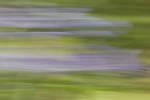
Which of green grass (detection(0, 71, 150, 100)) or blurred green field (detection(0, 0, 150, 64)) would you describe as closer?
green grass (detection(0, 71, 150, 100))

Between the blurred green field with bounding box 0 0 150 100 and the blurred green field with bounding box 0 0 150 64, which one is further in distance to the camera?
the blurred green field with bounding box 0 0 150 64

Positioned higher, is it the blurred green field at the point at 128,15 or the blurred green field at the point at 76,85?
the blurred green field at the point at 128,15

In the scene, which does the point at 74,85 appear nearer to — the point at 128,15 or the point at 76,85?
the point at 76,85

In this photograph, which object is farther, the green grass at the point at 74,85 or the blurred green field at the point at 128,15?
the blurred green field at the point at 128,15

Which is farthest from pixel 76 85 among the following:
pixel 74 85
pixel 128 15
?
pixel 128 15

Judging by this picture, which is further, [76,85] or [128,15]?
[128,15]

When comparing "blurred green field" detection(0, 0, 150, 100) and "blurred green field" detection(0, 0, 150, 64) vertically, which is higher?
"blurred green field" detection(0, 0, 150, 64)

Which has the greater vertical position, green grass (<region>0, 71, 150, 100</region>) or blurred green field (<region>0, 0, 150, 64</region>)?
blurred green field (<region>0, 0, 150, 64</region>)

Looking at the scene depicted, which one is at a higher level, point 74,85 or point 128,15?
point 128,15

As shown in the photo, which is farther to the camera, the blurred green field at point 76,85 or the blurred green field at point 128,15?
the blurred green field at point 128,15

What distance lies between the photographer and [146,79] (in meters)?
0.72

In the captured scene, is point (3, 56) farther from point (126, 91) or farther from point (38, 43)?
point (126, 91)

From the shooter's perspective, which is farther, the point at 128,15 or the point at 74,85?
the point at 128,15

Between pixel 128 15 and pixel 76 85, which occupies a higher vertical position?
pixel 128 15
